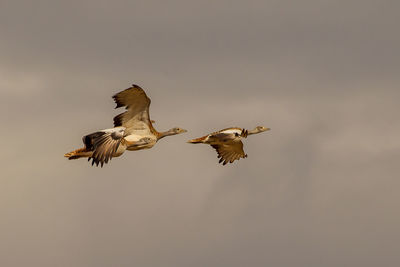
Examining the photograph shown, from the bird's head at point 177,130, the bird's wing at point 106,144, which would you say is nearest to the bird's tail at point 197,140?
the bird's head at point 177,130

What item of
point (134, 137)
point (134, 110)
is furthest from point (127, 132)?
point (134, 110)

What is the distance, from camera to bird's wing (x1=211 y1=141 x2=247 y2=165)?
281ft

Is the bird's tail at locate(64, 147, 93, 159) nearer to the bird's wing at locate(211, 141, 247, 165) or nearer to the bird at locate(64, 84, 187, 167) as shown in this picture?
the bird at locate(64, 84, 187, 167)

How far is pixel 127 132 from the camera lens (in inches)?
3076

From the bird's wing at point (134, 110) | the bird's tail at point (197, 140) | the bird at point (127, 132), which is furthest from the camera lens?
the bird's tail at point (197, 140)

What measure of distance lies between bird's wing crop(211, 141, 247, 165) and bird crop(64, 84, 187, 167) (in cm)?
614

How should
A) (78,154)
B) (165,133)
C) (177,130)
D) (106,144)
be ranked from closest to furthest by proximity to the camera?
(106,144) < (78,154) < (165,133) < (177,130)

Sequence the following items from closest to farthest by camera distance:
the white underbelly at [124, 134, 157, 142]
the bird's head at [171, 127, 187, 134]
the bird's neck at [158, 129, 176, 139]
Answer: the white underbelly at [124, 134, 157, 142]
the bird's neck at [158, 129, 176, 139]
the bird's head at [171, 127, 187, 134]

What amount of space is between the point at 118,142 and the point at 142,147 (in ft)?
15.8

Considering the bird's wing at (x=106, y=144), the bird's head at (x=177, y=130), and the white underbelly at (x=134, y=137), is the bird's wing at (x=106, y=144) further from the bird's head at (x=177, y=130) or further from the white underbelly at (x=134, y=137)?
the bird's head at (x=177, y=130)

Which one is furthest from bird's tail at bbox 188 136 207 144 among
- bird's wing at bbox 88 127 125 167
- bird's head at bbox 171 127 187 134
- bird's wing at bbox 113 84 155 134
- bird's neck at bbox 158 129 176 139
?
bird's wing at bbox 88 127 125 167

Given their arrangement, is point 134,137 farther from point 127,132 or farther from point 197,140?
point 197,140

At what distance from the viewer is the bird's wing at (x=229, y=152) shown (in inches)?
3371

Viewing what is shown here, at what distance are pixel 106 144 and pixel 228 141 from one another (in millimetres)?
12576
